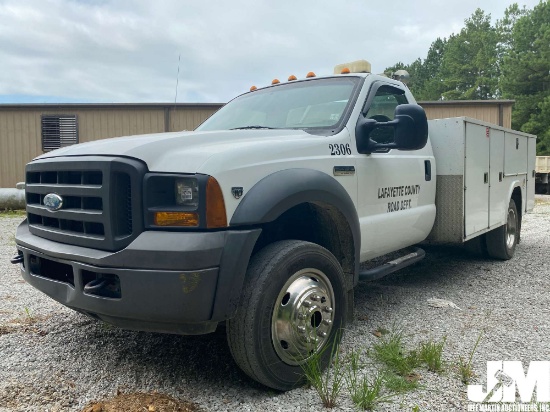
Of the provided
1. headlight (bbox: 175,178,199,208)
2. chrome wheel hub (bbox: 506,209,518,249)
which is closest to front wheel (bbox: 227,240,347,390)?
headlight (bbox: 175,178,199,208)

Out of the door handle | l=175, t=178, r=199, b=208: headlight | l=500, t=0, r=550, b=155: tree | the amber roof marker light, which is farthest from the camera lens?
l=500, t=0, r=550, b=155: tree

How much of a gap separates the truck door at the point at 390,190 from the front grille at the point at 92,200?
173 cm

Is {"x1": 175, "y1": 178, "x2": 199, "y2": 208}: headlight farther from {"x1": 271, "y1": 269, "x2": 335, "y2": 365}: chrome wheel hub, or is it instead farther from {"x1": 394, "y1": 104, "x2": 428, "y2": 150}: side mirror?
{"x1": 394, "y1": 104, "x2": 428, "y2": 150}: side mirror

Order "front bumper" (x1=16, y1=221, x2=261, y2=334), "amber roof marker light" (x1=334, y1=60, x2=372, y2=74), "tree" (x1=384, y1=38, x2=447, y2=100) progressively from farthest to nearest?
"tree" (x1=384, y1=38, x2=447, y2=100)
"amber roof marker light" (x1=334, y1=60, x2=372, y2=74)
"front bumper" (x1=16, y1=221, x2=261, y2=334)

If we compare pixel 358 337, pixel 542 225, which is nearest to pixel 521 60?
pixel 542 225

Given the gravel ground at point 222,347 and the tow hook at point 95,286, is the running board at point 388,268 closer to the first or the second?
the gravel ground at point 222,347

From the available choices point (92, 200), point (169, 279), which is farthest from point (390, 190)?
point (92, 200)

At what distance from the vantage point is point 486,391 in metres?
2.80

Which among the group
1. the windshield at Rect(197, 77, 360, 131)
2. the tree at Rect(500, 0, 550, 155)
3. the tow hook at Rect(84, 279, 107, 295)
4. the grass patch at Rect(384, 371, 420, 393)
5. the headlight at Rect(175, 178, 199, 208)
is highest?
the tree at Rect(500, 0, 550, 155)

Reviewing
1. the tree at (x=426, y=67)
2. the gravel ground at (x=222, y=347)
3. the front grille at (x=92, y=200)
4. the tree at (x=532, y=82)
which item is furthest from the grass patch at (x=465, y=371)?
the tree at (x=426, y=67)

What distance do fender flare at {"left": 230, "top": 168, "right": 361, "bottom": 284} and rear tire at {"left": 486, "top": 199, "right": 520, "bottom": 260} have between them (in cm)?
365

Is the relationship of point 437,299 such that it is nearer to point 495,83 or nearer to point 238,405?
point 238,405

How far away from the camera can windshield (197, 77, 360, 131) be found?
377 centimetres

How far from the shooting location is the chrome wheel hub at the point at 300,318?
276cm
